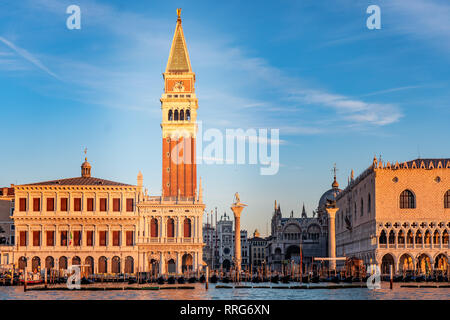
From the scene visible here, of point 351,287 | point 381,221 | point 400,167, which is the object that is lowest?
point 351,287

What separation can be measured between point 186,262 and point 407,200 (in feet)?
76.2

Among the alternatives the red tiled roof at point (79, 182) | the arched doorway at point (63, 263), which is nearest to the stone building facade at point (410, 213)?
the red tiled roof at point (79, 182)

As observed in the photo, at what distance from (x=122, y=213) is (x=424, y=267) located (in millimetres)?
31153

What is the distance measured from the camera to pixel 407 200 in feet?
229

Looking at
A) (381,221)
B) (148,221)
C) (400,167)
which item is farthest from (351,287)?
(148,221)

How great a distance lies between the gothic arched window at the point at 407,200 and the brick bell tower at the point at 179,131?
2389 centimetres

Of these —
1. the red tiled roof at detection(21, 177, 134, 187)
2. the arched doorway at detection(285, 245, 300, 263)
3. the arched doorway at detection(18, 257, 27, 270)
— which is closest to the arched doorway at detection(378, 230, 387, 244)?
the red tiled roof at detection(21, 177, 134, 187)

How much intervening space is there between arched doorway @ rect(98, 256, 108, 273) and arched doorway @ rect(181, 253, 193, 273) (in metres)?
Answer: 7.91

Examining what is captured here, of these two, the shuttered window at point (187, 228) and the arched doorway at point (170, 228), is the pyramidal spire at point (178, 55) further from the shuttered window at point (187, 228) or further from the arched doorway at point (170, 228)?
the shuttered window at point (187, 228)

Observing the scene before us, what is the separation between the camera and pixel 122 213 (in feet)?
239
